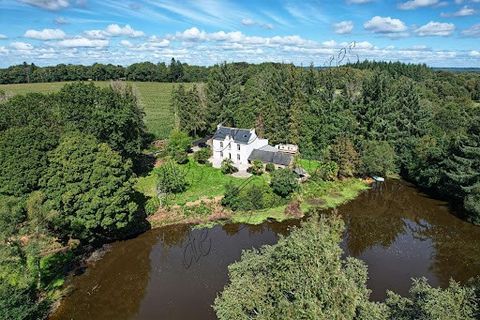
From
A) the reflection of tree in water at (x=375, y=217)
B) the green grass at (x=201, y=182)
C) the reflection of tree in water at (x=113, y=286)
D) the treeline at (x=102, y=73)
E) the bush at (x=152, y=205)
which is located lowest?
the reflection of tree in water at (x=113, y=286)

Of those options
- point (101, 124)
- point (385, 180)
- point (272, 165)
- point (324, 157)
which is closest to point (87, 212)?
point (101, 124)

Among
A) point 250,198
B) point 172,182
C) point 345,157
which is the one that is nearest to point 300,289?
point 250,198

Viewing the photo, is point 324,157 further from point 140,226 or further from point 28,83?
point 28,83

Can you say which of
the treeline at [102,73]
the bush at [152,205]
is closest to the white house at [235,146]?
the bush at [152,205]

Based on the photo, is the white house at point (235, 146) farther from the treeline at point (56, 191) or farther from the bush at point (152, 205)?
the treeline at point (56, 191)

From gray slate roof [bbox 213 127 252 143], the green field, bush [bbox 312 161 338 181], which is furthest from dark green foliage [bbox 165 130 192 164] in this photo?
bush [bbox 312 161 338 181]
